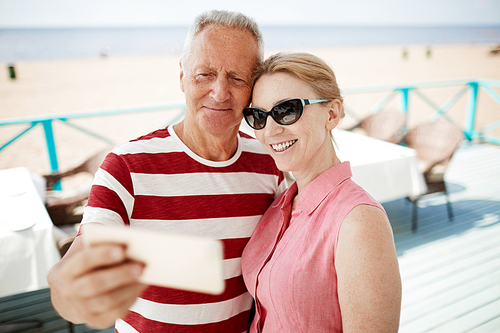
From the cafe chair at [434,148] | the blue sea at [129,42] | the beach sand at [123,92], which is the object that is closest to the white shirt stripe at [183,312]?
the cafe chair at [434,148]

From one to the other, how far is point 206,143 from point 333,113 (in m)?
0.54

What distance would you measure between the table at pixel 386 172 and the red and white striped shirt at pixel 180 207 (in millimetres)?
2171

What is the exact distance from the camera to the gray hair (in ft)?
4.26

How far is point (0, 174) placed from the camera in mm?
3441

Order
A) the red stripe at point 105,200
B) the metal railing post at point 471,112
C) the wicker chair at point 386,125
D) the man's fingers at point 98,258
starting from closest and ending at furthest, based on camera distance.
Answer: the man's fingers at point 98,258 → the red stripe at point 105,200 → the wicker chair at point 386,125 → the metal railing post at point 471,112

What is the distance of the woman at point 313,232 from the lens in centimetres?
95

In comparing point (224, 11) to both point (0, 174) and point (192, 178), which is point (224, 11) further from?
point (0, 174)

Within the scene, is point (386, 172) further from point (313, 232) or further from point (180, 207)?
point (180, 207)

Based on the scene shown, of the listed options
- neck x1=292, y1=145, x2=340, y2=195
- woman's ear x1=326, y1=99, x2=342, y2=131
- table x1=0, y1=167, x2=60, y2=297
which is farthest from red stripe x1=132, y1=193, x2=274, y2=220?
table x1=0, y1=167, x2=60, y2=297

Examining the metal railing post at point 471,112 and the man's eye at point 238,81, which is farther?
the metal railing post at point 471,112

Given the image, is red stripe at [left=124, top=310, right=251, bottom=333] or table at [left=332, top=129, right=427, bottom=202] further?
table at [left=332, top=129, right=427, bottom=202]

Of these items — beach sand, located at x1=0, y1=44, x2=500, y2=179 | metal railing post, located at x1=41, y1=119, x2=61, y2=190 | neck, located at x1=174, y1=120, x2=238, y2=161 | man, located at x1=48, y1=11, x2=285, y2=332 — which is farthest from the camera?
beach sand, located at x1=0, y1=44, x2=500, y2=179

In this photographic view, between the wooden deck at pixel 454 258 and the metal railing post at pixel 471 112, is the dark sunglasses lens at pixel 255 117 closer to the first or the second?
the wooden deck at pixel 454 258

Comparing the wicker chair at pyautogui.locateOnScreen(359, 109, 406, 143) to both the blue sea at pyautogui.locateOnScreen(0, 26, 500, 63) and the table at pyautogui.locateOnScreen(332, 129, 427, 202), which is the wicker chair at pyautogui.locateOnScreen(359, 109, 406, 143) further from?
the blue sea at pyautogui.locateOnScreen(0, 26, 500, 63)
